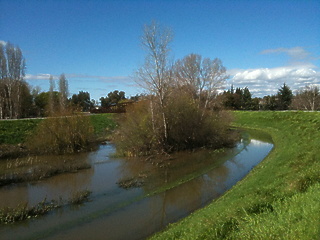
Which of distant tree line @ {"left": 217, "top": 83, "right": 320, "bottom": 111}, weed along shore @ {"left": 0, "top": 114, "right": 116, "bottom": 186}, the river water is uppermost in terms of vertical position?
distant tree line @ {"left": 217, "top": 83, "right": 320, "bottom": 111}

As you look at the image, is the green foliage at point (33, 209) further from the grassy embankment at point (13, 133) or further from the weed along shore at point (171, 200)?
the grassy embankment at point (13, 133)

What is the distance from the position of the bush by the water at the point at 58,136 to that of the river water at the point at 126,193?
1.68m

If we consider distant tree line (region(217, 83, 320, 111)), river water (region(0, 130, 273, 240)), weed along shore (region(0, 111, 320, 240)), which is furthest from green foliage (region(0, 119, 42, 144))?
distant tree line (region(217, 83, 320, 111))

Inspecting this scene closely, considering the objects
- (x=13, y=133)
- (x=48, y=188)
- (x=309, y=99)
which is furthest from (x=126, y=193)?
(x=309, y=99)

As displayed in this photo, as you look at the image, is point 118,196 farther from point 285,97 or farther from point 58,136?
point 285,97

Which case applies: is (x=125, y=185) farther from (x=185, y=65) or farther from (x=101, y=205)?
(x=185, y=65)

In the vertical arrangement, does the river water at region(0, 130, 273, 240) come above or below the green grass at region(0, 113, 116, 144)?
below

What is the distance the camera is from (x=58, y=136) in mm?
21812

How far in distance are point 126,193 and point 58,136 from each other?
11.8 metres

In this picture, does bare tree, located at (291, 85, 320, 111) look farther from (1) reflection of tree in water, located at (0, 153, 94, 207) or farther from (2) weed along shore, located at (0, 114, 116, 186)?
(1) reflection of tree in water, located at (0, 153, 94, 207)

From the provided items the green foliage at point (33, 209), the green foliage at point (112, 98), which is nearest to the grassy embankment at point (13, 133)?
the green foliage at point (33, 209)

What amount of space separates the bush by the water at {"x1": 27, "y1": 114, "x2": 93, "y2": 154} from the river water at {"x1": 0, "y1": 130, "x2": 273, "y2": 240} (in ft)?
5.52

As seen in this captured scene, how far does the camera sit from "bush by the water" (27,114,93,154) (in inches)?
→ 849

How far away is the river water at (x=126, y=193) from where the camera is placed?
9006 mm
